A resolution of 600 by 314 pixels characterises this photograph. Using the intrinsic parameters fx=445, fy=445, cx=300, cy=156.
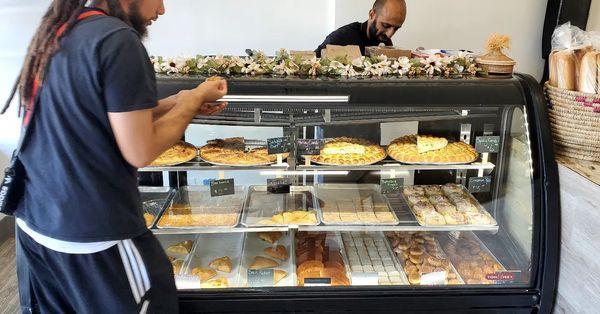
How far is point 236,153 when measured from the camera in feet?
7.30

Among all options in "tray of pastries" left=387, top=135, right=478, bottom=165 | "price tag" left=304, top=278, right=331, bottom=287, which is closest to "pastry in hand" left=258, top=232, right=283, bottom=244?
"price tag" left=304, top=278, right=331, bottom=287

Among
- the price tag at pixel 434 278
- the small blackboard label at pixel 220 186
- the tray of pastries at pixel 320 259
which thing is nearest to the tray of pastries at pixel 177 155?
the small blackboard label at pixel 220 186

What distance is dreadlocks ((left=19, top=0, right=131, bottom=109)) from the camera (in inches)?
51.4

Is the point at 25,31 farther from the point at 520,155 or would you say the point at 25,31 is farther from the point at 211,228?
the point at 520,155

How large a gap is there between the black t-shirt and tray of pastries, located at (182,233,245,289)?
31.2 inches

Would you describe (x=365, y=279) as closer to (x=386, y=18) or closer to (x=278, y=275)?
(x=278, y=275)

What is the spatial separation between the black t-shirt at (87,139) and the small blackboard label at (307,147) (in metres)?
0.88

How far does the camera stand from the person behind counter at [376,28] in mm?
3447

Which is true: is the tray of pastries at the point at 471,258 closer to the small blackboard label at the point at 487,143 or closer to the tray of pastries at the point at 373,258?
the tray of pastries at the point at 373,258

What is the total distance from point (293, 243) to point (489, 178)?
1.12 m

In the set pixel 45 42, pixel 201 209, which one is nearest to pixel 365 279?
pixel 201 209

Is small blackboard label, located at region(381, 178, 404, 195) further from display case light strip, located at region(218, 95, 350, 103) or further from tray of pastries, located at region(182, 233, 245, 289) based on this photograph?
tray of pastries, located at region(182, 233, 245, 289)

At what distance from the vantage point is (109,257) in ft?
4.99

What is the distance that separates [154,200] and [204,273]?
21.4 inches
